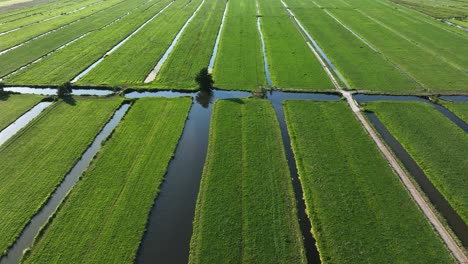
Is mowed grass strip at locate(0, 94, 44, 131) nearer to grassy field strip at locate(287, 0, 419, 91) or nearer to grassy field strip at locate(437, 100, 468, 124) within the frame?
grassy field strip at locate(287, 0, 419, 91)

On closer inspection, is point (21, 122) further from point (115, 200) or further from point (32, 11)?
point (32, 11)

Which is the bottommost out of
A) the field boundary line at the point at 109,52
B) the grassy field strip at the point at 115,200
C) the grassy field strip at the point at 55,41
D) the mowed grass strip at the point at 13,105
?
the grassy field strip at the point at 115,200

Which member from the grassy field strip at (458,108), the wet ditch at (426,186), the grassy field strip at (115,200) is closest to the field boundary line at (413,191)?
the wet ditch at (426,186)

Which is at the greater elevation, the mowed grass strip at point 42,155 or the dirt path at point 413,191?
the mowed grass strip at point 42,155

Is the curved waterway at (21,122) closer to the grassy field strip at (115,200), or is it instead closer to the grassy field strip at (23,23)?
the grassy field strip at (115,200)

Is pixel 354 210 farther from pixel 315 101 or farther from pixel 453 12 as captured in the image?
pixel 453 12

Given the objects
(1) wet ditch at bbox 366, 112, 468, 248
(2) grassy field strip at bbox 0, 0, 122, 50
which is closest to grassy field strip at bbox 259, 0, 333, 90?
(1) wet ditch at bbox 366, 112, 468, 248
